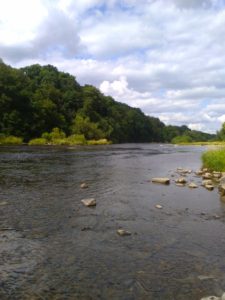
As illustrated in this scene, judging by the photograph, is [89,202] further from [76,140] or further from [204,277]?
[76,140]

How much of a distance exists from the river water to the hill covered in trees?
3152 inches

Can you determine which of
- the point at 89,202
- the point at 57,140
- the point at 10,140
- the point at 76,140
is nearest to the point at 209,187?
the point at 89,202

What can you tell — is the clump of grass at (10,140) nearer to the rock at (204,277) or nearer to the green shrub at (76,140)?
the green shrub at (76,140)

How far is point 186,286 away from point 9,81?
103360 millimetres

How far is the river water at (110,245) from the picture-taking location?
7320mm

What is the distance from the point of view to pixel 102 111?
527 feet

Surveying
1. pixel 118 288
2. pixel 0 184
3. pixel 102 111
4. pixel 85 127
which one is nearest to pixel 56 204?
pixel 0 184

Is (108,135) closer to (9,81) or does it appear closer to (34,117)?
(34,117)

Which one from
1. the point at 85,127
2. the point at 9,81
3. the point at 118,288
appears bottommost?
the point at 118,288

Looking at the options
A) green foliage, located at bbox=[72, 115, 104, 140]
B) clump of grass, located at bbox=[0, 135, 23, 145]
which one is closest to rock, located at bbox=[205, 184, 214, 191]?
clump of grass, located at bbox=[0, 135, 23, 145]

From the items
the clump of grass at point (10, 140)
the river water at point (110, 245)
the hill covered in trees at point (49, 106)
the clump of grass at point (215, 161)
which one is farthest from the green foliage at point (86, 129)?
the river water at point (110, 245)

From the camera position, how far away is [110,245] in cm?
991

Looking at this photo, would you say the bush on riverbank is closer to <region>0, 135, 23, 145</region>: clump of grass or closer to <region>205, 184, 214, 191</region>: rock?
<region>0, 135, 23, 145</region>: clump of grass

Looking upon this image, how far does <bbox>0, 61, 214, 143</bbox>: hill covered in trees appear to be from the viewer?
10012 centimetres
